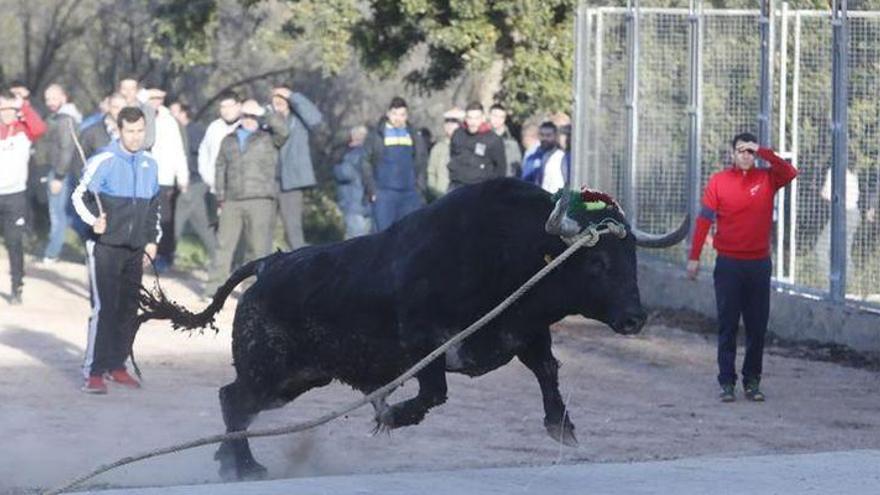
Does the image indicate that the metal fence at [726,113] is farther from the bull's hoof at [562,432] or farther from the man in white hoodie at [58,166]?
the bull's hoof at [562,432]

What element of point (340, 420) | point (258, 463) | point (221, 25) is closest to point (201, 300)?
point (340, 420)

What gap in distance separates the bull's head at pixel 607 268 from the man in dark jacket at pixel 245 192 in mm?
10165

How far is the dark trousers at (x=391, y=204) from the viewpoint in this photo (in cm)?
2033

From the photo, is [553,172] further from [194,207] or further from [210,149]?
[194,207]

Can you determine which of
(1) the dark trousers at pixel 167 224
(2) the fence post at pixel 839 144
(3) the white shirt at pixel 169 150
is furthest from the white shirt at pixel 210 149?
(2) the fence post at pixel 839 144

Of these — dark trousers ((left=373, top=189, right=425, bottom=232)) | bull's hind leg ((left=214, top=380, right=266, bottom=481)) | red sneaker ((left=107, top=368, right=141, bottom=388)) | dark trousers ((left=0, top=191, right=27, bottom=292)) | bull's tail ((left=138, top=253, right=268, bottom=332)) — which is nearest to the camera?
bull's hind leg ((left=214, top=380, right=266, bottom=481))

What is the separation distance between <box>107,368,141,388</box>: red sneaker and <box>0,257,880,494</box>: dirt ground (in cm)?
10

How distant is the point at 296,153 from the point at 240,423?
10.1m

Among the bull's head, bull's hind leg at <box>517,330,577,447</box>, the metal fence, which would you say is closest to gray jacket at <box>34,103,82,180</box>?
the metal fence

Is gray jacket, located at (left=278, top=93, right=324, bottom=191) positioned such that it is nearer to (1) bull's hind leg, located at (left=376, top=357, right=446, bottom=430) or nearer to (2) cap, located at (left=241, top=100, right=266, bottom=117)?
(2) cap, located at (left=241, top=100, right=266, bottom=117)

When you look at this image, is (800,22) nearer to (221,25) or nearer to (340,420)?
(340,420)

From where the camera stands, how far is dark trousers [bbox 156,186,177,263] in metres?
21.6

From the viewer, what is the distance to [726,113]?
18391 mm

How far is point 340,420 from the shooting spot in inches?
473
